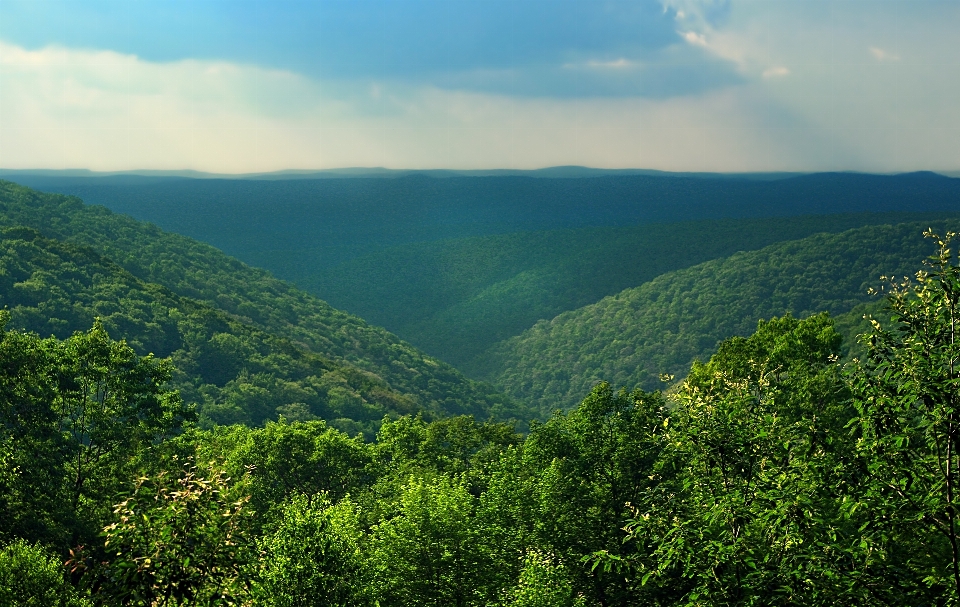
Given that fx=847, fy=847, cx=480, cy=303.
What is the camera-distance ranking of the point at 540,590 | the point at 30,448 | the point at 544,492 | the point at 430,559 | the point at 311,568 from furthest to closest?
the point at 544,492 → the point at 30,448 → the point at 430,559 → the point at 311,568 → the point at 540,590

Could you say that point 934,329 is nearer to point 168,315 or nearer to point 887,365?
point 887,365

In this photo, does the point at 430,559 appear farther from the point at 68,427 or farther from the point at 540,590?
the point at 68,427

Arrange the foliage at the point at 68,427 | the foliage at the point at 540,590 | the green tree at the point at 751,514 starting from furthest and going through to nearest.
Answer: the foliage at the point at 68,427 < the foliage at the point at 540,590 < the green tree at the point at 751,514

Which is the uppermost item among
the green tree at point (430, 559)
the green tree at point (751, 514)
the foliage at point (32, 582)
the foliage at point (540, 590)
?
the green tree at point (751, 514)

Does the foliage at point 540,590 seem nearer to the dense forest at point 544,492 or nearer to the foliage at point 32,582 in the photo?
the dense forest at point 544,492

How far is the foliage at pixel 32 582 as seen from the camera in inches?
906

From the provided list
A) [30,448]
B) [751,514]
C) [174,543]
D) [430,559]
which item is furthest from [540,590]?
[30,448]

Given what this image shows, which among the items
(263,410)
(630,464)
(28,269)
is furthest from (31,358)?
(28,269)

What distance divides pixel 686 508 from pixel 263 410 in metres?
151

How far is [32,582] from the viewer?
23844 millimetres

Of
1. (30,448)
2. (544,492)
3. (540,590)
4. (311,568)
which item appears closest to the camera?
(540,590)

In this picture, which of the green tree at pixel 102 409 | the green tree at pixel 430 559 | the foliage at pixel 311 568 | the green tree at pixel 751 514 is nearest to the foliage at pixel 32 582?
the foliage at pixel 311 568

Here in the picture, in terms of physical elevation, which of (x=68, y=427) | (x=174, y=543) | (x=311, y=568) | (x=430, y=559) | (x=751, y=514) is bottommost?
(x=430, y=559)

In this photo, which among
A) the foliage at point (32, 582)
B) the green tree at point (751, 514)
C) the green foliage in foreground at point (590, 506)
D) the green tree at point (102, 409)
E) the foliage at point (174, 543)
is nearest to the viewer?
the foliage at point (174, 543)
